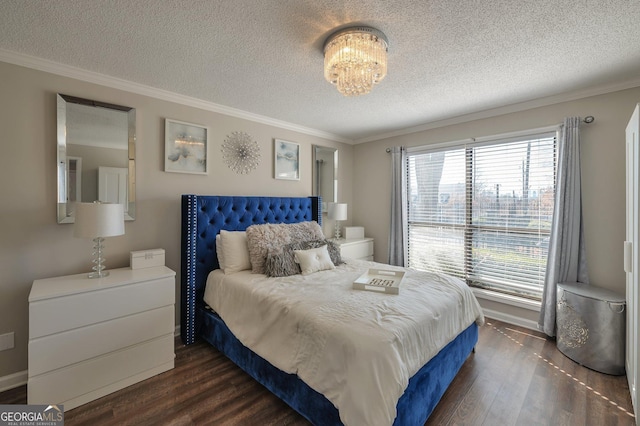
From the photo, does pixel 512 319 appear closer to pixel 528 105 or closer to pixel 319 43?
pixel 528 105

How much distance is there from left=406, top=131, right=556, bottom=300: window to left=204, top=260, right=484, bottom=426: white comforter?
1258 millimetres

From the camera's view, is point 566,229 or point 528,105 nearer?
point 566,229

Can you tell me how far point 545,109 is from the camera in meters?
2.91

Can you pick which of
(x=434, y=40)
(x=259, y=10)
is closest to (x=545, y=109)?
(x=434, y=40)

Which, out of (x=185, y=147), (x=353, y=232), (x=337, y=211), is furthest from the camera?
(x=353, y=232)

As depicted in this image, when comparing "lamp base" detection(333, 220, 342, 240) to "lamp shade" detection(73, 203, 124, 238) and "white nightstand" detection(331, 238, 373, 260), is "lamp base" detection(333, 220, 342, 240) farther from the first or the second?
"lamp shade" detection(73, 203, 124, 238)

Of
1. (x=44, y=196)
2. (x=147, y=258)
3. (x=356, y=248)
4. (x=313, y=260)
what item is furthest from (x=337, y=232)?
(x=44, y=196)

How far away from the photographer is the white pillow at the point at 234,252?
2.68 meters

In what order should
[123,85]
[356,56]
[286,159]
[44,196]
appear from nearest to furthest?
1. [356,56]
2. [44,196]
3. [123,85]
4. [286,159]

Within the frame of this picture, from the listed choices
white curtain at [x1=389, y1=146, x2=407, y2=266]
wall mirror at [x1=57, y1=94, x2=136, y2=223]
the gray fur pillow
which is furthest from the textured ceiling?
the gray fur pillow

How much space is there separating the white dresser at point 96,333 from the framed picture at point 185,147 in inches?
45.0

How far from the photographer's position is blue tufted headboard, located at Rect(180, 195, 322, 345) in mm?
2660

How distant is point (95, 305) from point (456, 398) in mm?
2715

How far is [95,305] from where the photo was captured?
6.41ft
